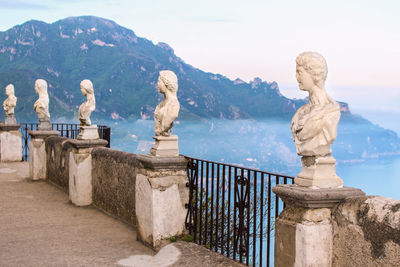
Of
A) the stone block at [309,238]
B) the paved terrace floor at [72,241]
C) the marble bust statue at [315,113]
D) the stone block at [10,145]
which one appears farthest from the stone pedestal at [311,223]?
the stone block at [10,145]

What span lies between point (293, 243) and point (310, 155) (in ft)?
2.42

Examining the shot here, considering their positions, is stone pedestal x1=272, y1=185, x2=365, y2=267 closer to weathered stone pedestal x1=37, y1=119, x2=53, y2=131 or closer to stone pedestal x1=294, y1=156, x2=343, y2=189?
stone pedestal x1=294, y1=156, x2=343, y2=189

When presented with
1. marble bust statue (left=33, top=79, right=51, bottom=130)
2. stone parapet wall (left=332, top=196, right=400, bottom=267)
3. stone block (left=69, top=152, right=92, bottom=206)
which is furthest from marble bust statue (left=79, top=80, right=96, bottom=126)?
stone parapet wall (left=332, top=196, right=400, bottom=267)

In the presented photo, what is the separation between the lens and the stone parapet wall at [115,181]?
22.4 feet

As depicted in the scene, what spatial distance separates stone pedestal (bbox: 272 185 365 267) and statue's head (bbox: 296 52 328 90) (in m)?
0.88

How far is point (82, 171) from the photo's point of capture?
Answer: 858 centimetres

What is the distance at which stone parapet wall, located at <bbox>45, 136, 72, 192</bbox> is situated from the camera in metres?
10.1

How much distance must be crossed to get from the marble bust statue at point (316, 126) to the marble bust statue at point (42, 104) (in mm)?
9502

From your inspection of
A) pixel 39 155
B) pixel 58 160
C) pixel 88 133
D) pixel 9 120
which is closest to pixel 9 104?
pixel 9 120

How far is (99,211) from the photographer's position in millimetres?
8109

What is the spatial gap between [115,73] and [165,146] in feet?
358

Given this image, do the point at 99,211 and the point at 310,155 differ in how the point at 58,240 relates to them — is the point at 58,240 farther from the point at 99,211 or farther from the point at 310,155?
the point at 310,155

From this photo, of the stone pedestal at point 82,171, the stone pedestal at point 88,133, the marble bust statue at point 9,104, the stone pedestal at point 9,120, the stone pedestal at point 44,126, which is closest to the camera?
the stone pedestal at point 82,171

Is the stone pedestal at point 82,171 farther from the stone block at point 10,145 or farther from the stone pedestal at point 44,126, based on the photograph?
the stone block at point 10,145
